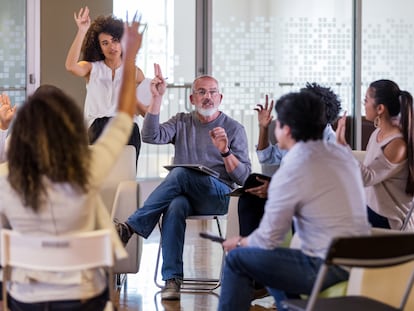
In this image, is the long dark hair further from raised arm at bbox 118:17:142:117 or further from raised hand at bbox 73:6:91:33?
raised hand at bbox 73:6:91:33

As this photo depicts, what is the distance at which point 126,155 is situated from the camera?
5.06m

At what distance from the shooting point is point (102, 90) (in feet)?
19.5

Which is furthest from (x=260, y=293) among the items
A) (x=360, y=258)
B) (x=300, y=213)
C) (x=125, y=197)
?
(x=360, y=258)

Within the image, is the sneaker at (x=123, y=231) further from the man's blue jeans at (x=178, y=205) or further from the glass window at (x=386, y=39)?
A: the glass window at (x=386, y=39)

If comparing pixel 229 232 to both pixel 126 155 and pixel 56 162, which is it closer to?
pixel 126 155

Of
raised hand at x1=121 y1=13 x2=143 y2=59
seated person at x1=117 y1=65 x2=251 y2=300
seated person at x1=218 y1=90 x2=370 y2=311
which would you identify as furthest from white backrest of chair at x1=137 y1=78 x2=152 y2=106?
raised hand at x1=121 y1=13 x2=143 y2=59

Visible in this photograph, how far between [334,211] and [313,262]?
9.0 inches

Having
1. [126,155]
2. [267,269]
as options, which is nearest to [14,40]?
[126,155]

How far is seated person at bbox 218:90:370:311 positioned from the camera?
3281 mm

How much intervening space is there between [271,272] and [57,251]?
96 cm

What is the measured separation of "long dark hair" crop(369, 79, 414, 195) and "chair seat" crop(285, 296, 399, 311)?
1.32 metres

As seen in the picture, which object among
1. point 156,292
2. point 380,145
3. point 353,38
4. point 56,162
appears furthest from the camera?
point 353,38

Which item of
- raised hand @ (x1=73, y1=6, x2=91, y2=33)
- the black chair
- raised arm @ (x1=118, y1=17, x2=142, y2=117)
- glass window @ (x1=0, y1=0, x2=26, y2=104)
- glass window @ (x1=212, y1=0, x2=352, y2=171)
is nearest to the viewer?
the black chair

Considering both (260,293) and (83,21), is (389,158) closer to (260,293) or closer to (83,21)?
(260,293)
